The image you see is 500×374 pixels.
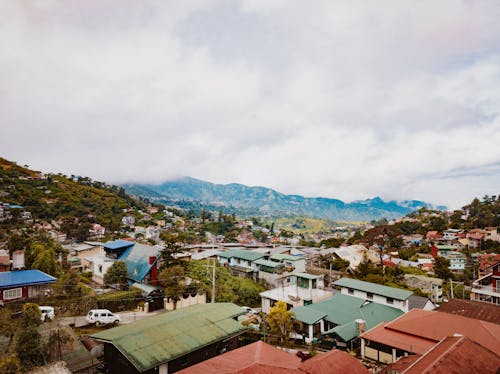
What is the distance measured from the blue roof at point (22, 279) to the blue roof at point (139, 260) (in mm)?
6373

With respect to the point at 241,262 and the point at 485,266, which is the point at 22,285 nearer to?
the point at 241,262

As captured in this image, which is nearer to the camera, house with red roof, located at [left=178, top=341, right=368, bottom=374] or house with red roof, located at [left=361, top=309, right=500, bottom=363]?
house with red roof, located at [left=178, top=341, right=368, bottom=374]

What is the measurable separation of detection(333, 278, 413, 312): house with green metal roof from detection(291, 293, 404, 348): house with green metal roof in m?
0.53

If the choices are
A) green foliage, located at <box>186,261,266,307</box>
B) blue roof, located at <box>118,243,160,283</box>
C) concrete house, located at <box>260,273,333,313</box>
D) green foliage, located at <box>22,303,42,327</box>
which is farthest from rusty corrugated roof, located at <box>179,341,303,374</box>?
blue roof, located at <box>118,243,160,283</box>

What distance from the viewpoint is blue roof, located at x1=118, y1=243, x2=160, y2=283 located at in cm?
2544

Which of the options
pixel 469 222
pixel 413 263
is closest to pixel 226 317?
pixel 413 263

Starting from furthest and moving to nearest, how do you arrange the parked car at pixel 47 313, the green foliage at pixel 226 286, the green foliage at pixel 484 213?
the green foliage at pixel 484 213 < the green foliage at pixel 226 286 < the parked car at pixel 47 313

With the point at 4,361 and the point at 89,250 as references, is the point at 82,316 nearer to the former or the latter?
the point at 4,361

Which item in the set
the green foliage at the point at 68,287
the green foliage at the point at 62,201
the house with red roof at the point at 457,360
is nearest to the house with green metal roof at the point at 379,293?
the house with red roof at the point at 457,360

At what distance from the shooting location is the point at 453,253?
52406mm

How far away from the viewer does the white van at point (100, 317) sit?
61.7ft

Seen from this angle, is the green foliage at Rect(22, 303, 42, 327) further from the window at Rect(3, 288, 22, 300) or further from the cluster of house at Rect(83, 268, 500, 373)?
the window at Rect(3, 288, 22, 300)

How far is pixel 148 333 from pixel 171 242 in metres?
10.9

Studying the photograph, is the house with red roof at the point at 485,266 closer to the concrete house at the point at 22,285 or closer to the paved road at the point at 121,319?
the paved road at the point at 121,319
